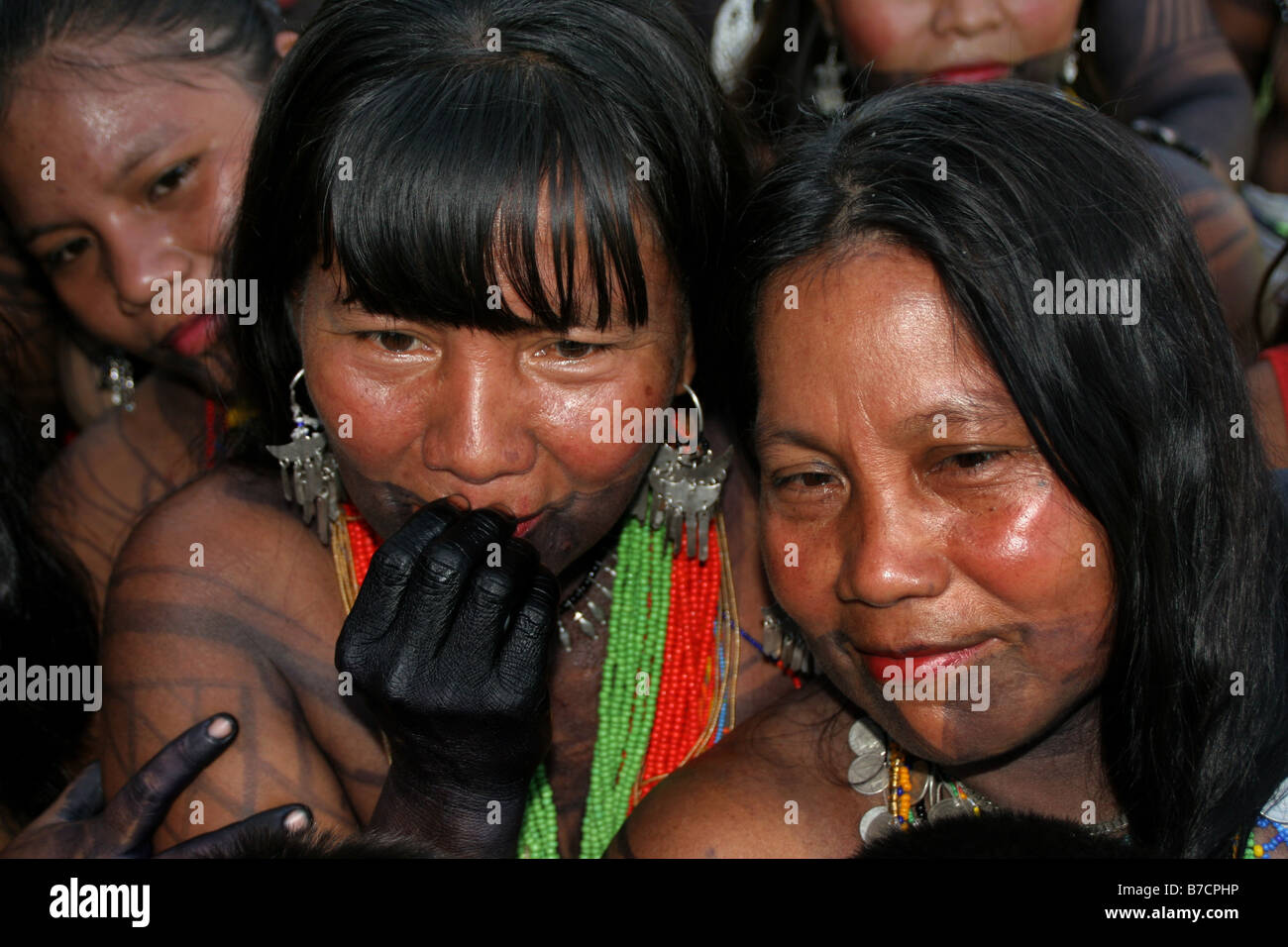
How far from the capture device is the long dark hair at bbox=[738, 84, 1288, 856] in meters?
1.66

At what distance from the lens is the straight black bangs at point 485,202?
1.78 metres

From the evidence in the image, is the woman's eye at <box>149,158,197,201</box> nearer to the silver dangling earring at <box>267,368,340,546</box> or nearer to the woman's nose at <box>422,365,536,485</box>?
the silver dangling earring at <box>267,368,340,546</box>

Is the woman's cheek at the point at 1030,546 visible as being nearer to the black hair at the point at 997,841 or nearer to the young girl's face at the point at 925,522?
the young girl's face at the point at 925,522

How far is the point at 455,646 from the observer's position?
189 centimetres

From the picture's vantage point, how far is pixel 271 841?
1408 mm

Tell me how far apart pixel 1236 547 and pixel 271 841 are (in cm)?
135

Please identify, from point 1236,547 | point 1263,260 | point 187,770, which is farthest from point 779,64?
point 187,770

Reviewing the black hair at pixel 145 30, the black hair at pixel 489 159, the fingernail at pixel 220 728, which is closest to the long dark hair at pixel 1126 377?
the black hair at pixel 489 159

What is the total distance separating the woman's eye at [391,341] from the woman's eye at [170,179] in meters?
0.99

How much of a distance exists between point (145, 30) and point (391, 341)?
1.24 meters

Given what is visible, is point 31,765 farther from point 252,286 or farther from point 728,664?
point 728,664
